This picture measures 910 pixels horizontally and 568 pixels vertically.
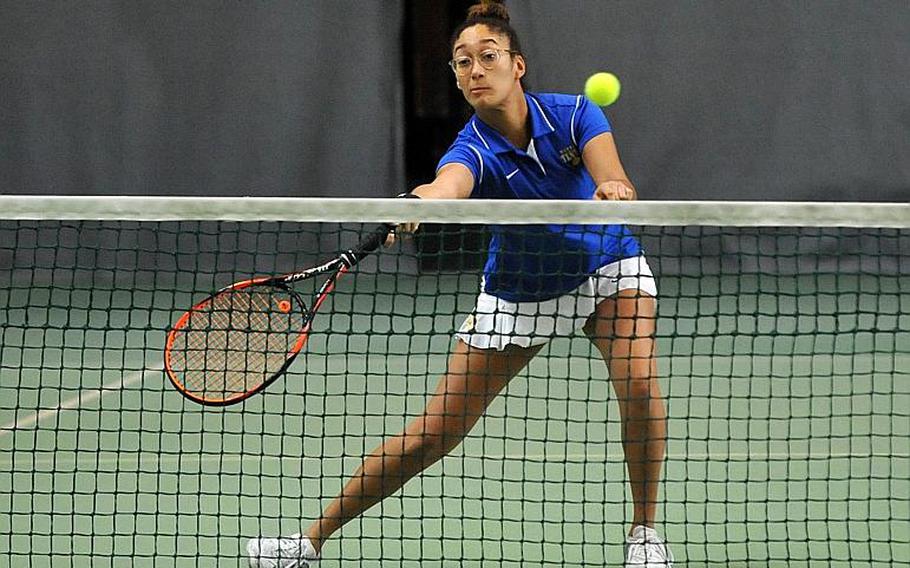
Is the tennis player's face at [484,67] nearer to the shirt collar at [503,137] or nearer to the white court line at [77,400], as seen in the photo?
the shirt collar at [503,137]

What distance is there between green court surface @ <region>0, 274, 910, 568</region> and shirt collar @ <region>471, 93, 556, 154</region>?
0.32 metres

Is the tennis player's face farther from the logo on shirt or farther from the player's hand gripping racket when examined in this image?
the player's hand gripping racket

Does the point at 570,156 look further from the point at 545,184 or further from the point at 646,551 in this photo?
the point at 646,551

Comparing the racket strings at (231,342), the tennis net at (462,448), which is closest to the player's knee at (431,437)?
the tennis net at (462,448)

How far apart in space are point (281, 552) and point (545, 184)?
0.89 m

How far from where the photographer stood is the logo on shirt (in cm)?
267

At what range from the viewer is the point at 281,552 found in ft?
8.53

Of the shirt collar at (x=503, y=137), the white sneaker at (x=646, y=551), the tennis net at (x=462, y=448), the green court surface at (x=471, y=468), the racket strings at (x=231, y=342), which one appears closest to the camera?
the tennis net at (x=462, y=448)

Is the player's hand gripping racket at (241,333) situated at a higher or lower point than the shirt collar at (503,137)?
lower

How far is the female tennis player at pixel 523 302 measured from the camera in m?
2.58

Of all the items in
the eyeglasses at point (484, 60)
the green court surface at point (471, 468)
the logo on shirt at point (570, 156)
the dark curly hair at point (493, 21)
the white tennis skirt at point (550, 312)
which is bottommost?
the green court surface at point (471, 468)

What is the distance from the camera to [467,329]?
8.74ft

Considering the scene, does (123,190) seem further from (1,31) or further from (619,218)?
(619,218)

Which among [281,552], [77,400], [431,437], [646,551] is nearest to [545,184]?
[431,437]
